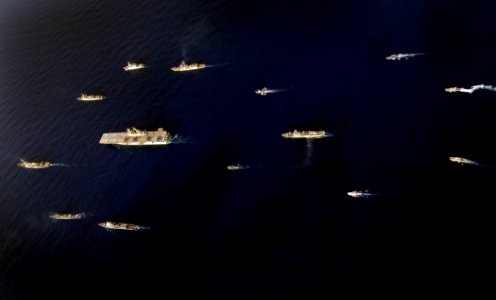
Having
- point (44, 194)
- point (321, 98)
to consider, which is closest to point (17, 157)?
point (44, 194)

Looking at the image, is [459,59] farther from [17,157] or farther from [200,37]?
[17,157]

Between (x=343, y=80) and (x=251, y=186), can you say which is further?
(x=343, y=80)

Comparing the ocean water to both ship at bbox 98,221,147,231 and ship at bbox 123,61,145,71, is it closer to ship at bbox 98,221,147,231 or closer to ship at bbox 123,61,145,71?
ship at bbox 98,221,147,231

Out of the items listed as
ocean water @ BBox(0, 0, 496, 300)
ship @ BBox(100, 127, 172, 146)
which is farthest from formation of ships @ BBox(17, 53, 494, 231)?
ocean water @ BBox(0, 0, 496, 300)

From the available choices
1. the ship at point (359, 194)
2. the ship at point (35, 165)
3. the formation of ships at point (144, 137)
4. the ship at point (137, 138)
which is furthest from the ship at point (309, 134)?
the ship at point (35, 165)

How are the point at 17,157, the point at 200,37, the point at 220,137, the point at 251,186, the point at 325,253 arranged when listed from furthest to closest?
the point at 200,37 → the point at 17,157 → the point at 220,137 → the point at 251,186 → the point at 325,253

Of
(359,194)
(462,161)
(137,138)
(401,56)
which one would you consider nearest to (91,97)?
(137,138)

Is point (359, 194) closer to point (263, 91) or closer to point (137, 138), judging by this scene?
point (263, 91)
